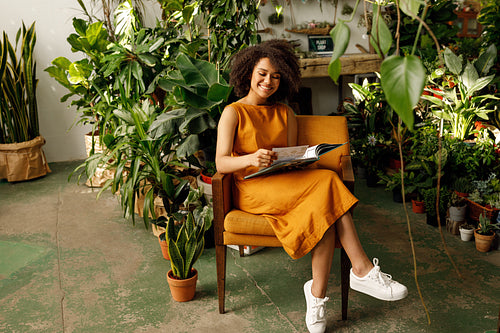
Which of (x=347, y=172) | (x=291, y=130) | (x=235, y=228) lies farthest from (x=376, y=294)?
(x=291, y=130)

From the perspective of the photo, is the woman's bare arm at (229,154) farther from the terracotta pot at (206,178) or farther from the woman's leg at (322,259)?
the terracotta pot at (206,178)

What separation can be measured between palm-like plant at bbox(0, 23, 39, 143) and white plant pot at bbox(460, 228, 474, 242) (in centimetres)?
374

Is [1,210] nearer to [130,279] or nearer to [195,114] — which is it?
[130,279]

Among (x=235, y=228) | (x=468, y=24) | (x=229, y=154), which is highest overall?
(x=468, y=24)

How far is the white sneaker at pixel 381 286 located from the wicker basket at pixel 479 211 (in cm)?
117

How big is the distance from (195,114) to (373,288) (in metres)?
1.27

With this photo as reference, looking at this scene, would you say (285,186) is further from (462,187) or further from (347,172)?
(462,187)

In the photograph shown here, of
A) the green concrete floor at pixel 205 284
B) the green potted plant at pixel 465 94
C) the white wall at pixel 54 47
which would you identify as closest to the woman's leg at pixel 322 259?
the green concrete floor at pixel 205 284

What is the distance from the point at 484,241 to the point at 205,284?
1.63 m

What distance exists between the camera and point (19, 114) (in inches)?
159

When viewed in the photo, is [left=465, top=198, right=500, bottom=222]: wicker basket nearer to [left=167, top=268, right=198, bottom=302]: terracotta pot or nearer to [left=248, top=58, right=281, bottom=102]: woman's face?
[left=248, top=58, right=281, bottom=102]: woman's face

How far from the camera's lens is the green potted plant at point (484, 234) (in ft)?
8.49

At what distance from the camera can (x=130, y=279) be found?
2.47m

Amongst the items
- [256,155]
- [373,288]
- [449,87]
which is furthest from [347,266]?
[449,87]
